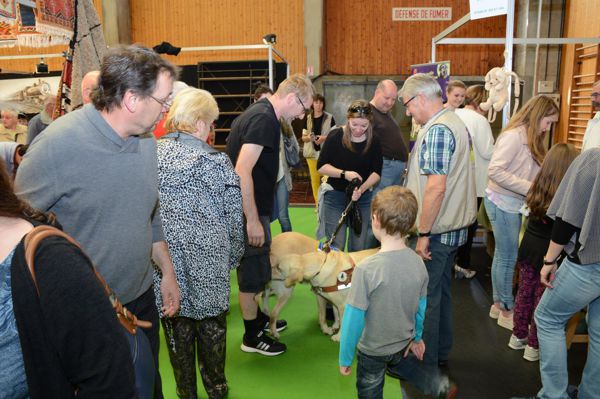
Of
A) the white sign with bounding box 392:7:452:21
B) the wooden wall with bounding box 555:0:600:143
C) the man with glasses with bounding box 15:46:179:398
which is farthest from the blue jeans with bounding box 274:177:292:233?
the white sign with bounding box 392:7:452:21

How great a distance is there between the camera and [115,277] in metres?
1.52

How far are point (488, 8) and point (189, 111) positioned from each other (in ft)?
10.9

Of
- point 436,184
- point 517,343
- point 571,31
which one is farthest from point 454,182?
point 571,31

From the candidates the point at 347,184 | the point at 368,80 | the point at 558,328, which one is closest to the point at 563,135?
the point at 368,80

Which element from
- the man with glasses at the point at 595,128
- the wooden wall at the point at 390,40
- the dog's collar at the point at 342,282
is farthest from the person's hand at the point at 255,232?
the wooden wall at the point at 390,40

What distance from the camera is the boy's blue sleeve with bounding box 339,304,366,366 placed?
73.3 inches

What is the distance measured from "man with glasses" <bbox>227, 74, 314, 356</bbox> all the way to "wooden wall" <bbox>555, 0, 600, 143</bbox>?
8.23m

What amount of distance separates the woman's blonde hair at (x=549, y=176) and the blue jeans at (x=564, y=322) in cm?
54

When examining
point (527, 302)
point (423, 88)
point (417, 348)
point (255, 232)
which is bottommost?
point (527, 302)

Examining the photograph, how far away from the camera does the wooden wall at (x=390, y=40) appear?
37.1 ft

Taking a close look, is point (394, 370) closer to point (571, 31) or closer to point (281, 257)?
point (281, 257)

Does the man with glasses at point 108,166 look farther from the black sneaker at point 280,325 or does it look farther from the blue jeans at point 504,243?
the blue jeans at point 504,243

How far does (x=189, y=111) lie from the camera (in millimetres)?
2133

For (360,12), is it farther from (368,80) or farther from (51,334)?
(51,334)
